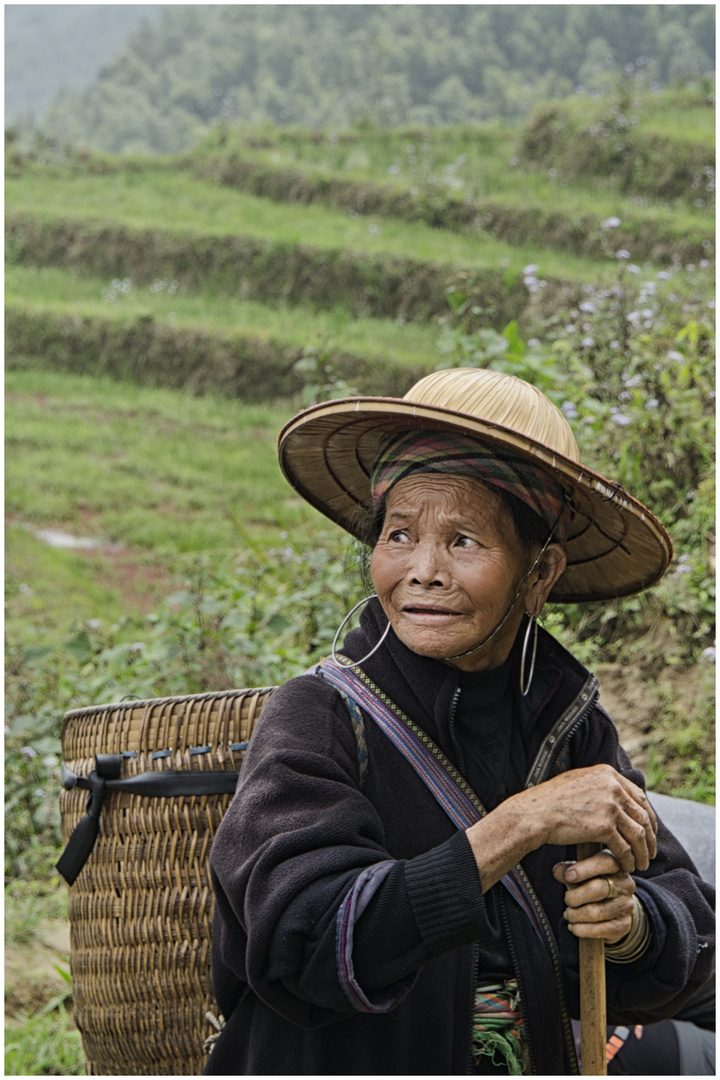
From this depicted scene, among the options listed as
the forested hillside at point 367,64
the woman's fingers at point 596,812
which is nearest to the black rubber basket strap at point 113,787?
the woman's fingers at point 596,812

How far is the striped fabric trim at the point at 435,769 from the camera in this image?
1587 mm

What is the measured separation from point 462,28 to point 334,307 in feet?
Result: 21.5

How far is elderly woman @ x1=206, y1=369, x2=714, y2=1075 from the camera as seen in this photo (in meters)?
1.35

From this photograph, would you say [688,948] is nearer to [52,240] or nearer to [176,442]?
[176,442]

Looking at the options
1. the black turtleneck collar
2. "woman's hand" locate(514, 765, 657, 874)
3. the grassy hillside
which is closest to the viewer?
"woman's hand" locate(514, 765, 657, 874)

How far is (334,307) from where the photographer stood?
376 inches

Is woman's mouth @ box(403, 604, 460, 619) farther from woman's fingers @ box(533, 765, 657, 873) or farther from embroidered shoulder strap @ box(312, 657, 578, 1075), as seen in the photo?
woman's fingers @ box(533, 765, 657, 873)

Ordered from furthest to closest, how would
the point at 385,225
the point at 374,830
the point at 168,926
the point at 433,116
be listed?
the point at 433,116 → the point at 385,225 → the point at 168,926 → the point at 374,830

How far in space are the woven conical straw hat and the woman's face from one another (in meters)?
0.11

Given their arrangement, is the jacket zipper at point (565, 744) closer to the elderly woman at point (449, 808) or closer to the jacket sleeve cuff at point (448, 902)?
the elderly woman at point (449, 808)

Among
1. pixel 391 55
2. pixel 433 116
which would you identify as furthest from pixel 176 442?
pixel 391 55

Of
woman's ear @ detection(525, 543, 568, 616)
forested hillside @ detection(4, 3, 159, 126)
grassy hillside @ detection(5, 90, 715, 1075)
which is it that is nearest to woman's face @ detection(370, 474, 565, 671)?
woman's ear @ detection(525, 543, 568, 616)

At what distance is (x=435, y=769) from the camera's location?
1.60 m

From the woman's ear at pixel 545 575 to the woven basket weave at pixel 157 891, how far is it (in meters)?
0.54
